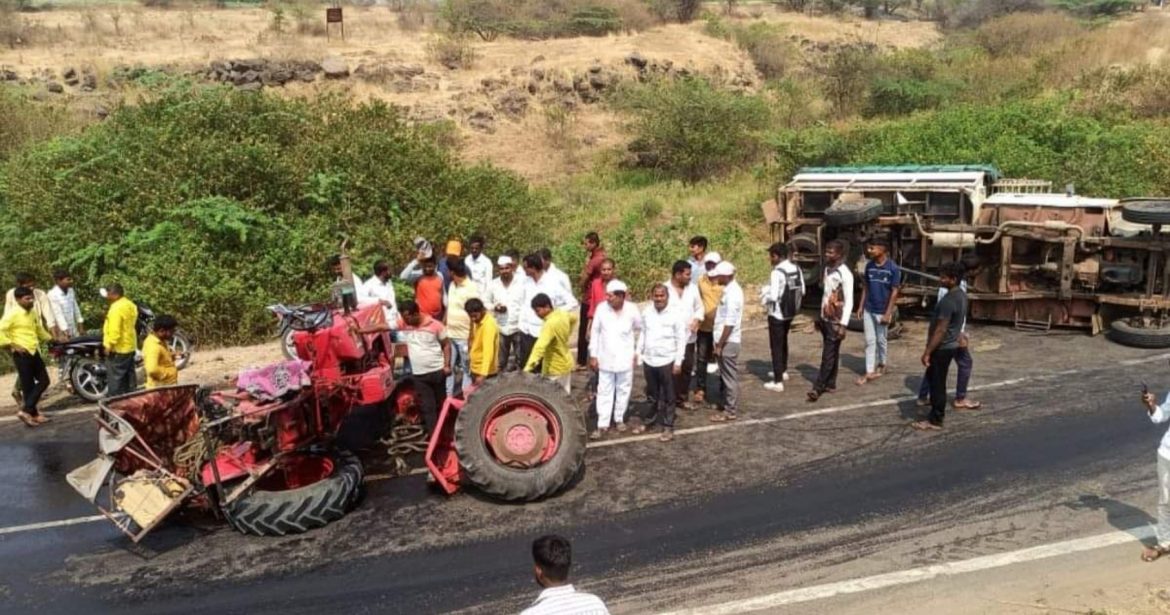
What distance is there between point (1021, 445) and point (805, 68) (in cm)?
3128

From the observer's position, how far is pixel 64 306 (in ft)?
35.5

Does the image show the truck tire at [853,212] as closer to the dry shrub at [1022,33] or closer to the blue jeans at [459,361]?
the blue jeans at [459,361]

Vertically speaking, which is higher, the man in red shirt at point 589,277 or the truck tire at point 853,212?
the truck tire at point 853,212

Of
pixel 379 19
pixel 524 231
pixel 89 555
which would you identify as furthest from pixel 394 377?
pixel 379 19

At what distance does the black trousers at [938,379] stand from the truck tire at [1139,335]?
3.86m

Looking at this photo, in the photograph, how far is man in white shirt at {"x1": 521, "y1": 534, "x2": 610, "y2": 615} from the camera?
3.54 meters

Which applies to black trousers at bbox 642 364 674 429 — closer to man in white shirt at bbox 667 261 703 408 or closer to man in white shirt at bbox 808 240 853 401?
man in white shirt at bbox 667 261 703 408

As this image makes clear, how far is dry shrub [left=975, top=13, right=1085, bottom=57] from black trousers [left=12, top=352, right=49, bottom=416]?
32.0 metres

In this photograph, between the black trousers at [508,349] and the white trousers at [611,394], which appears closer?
the white trousers at [611,394]

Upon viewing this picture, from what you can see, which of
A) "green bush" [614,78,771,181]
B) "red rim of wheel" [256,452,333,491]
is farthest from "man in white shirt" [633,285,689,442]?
"green bush" [614,78,771,181]

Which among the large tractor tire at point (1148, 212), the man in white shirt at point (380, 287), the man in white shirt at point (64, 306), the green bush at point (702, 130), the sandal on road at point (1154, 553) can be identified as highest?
the green bush at point (702, 130)

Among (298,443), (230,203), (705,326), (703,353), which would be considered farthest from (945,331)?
(230,203)

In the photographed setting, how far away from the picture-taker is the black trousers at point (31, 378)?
978 centimetres

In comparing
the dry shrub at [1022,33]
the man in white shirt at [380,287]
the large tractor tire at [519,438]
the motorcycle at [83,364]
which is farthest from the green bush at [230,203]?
the dry shrub at [1022,33]
